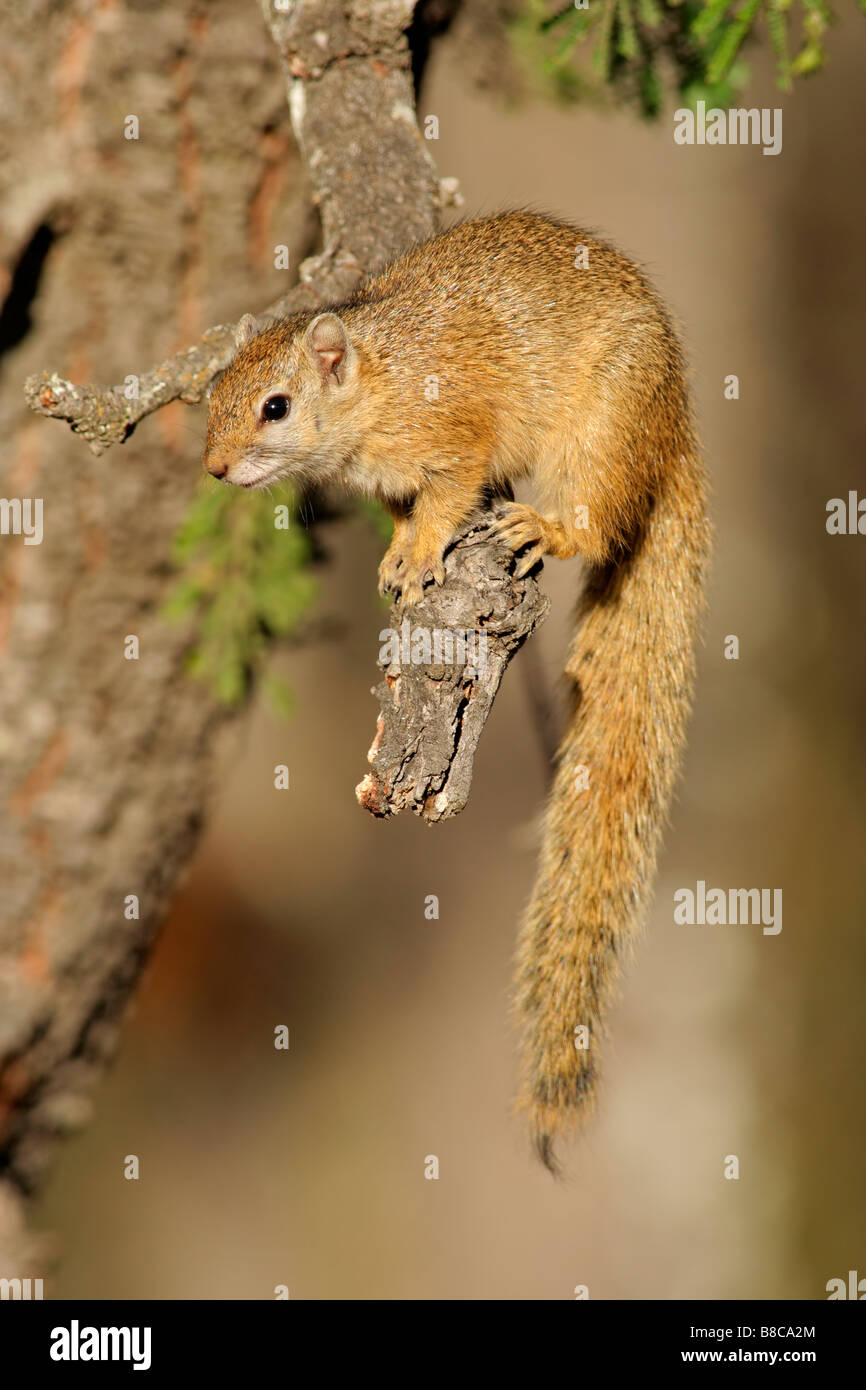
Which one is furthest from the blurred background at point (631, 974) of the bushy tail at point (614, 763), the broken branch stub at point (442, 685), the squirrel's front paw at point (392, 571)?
the broken branch stub at point (442, 685)

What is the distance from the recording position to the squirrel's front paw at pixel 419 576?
61.4 inches

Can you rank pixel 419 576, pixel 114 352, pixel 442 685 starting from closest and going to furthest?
pixel 442 685
pixel 419 576
pixel 114 352

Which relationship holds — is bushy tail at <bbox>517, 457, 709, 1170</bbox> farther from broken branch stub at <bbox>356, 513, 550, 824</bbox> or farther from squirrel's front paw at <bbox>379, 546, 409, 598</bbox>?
broken branch stub at <bbox>356, 513, 550, 824</bbox>

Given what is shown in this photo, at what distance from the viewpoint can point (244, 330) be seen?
5.88ft

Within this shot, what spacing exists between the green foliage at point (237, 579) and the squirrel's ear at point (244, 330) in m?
0.53

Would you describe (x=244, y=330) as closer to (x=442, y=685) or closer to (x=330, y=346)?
(x=330, y=346)

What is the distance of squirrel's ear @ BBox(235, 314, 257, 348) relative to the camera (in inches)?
69.7

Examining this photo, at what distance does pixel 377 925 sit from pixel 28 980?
141cm

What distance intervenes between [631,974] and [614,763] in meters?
1.40

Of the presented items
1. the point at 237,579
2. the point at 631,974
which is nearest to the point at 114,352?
the point at 237,579

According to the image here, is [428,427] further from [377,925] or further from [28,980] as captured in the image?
[377,925]

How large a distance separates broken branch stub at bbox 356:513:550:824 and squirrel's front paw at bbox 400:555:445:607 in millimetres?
152

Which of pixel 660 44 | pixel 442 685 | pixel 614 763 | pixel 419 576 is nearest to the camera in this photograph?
pixel 442 685

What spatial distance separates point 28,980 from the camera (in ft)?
8.50
